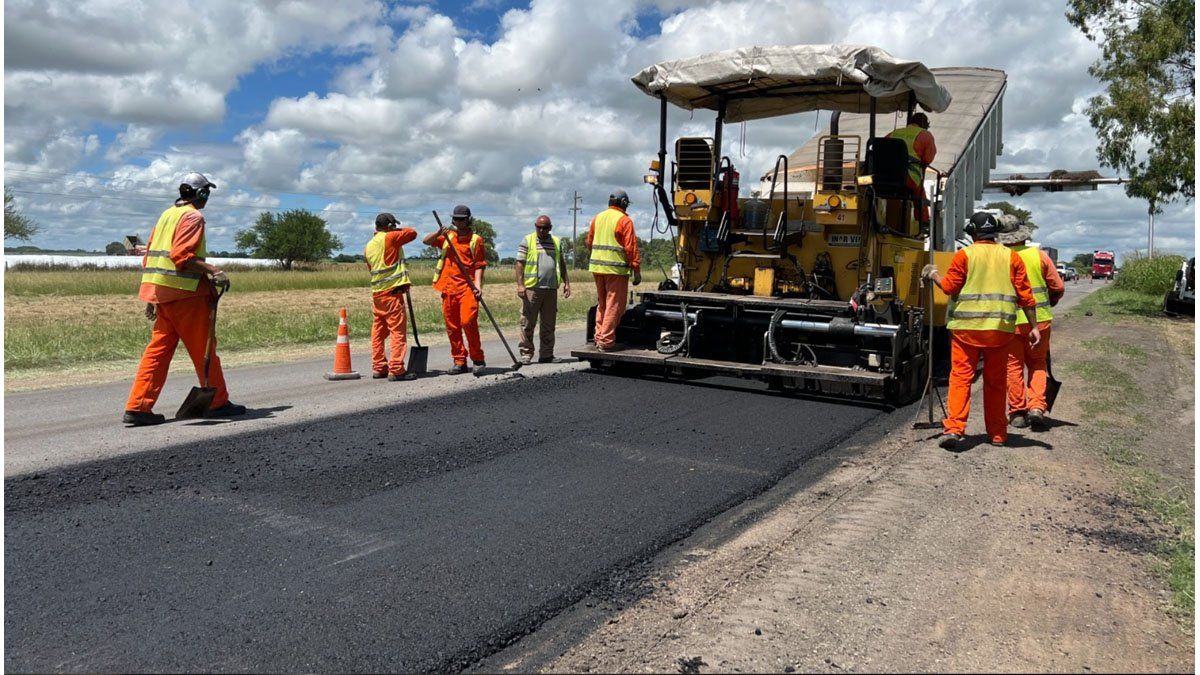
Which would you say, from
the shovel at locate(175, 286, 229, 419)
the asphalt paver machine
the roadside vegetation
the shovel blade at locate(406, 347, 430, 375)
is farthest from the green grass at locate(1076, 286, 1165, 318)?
the shovel at locate(175, 286, 229, 419)

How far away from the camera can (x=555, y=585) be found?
11.7 ft

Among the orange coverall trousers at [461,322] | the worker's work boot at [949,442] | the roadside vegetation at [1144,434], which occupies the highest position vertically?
the orange coverall trousers at [461,322]

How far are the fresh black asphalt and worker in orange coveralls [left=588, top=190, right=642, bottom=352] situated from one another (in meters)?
2.18

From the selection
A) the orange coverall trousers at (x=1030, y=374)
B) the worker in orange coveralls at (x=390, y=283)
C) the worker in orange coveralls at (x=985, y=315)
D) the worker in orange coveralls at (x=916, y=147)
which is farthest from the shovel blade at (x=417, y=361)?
the orange coverall trousers at (x=1030, y=374)

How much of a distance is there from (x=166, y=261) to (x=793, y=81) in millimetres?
5524

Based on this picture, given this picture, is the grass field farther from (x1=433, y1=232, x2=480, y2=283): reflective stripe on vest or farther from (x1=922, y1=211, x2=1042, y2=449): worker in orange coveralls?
(x1=922, y1=211, x2=1042, y2=449): worker in orange coveralls

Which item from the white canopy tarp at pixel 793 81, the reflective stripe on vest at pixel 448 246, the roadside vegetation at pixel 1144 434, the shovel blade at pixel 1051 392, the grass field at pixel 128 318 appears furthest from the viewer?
the grass field at pixel 128 318

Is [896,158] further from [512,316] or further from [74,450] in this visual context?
[512,316]

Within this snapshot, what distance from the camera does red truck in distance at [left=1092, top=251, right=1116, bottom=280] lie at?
70.2 metres

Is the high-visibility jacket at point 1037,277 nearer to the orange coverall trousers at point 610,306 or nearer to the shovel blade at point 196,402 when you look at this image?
the orange coverall trousers at point 610,306

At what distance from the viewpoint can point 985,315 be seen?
611 cm

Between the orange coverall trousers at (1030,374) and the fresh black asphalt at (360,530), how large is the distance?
1.25 metres

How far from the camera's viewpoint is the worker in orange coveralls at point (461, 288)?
940cm

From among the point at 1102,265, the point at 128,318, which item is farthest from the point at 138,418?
the point at 1102,265
